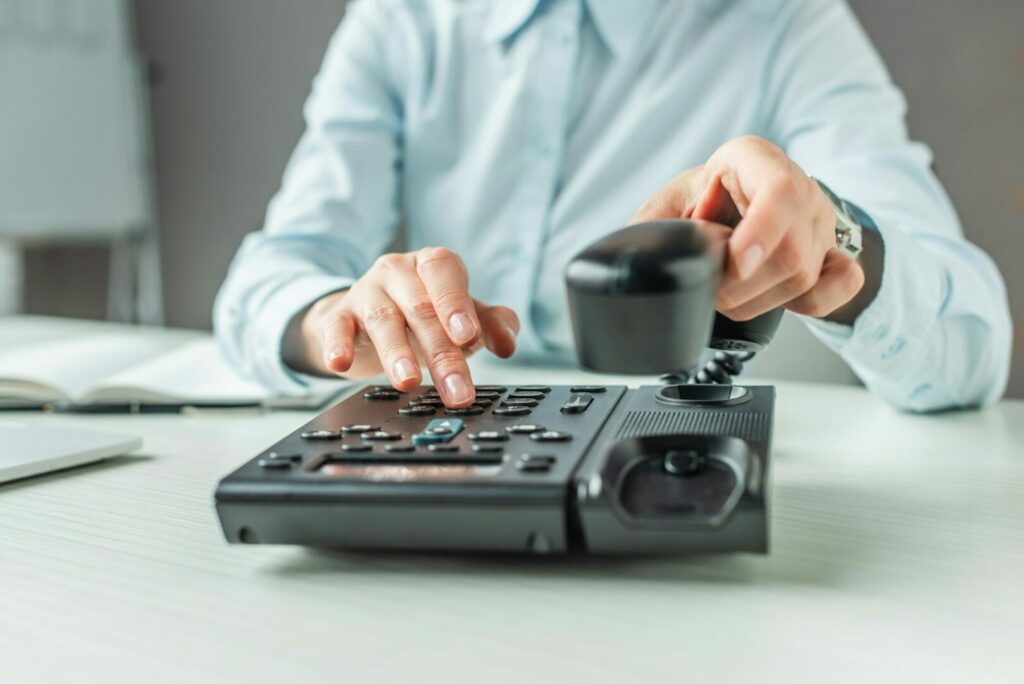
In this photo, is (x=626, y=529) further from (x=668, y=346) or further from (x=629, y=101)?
(x=629, y=101)

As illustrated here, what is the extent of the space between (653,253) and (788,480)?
0.69 feet

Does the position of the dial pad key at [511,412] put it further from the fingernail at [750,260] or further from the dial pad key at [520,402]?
the fingernail at [750,260]

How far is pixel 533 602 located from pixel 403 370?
223mm

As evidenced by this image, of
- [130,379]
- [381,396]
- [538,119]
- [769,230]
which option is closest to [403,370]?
[381,396]

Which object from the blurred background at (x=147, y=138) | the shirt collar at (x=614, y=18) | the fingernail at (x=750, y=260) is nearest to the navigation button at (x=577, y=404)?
the fingernail at (x=750, y=260)

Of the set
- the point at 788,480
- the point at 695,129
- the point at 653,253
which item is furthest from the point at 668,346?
the point at 695,129

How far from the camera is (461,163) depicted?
3.54 feet

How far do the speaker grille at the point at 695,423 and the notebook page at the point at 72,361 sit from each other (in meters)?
0.48

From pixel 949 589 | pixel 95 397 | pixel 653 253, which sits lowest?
pixel 95 397

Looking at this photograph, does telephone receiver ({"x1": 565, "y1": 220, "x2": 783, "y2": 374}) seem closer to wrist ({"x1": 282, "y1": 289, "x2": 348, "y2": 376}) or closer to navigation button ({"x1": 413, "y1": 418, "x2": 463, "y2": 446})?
navigation button ({"x1": 413, "y1": 418, "x2": 463, "y2": 446})

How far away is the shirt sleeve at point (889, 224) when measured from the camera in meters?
0.66

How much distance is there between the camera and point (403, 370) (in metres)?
0.55

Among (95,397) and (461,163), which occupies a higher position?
(461,163)

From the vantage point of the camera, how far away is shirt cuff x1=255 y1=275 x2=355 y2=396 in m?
0.78
